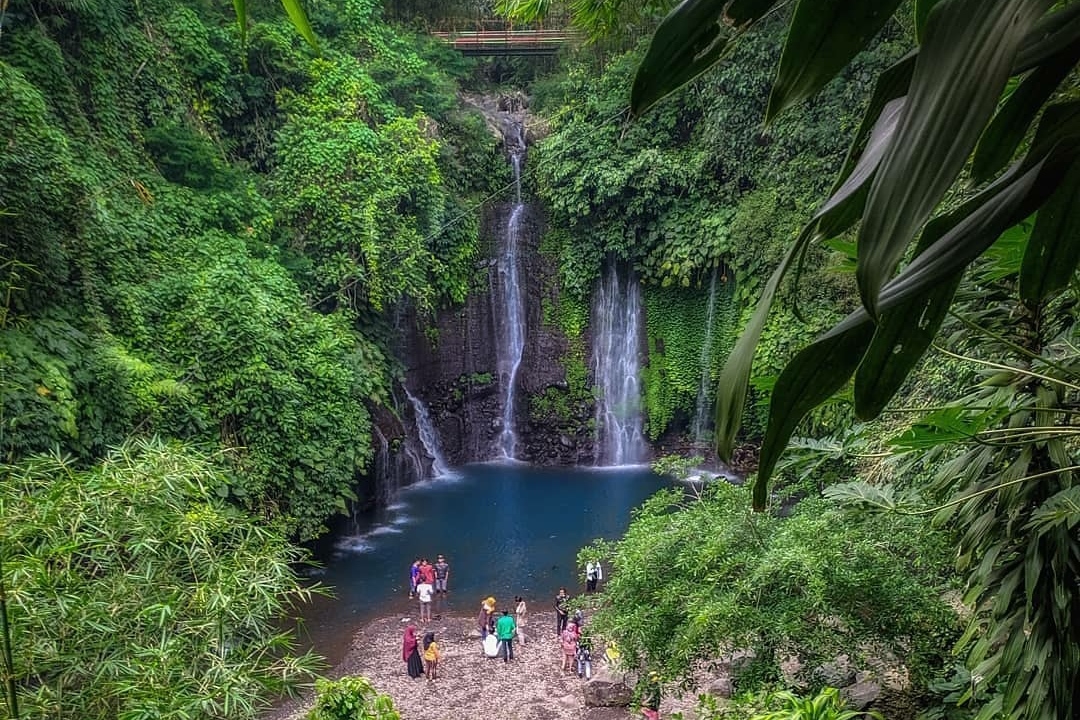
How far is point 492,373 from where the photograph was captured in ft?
42.6

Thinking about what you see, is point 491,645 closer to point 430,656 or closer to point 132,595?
point 430,656

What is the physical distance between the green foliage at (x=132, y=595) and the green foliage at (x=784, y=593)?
196 cm

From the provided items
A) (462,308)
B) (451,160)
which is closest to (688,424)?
(462,308)

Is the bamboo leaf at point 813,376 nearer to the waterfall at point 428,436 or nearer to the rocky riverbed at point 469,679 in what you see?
the rocky riverbed at point 469,679

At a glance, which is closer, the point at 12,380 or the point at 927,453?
the point at 927,453

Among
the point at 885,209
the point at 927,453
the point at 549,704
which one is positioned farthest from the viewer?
the point at 549,704

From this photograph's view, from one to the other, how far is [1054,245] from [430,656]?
22.9ft

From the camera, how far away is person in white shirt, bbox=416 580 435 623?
7.82 meters

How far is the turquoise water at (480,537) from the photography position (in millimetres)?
8266

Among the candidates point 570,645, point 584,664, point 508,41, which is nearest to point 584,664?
point 584,664

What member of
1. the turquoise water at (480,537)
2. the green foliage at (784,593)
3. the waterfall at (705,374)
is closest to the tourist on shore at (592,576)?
the turquoise water at (480,537)

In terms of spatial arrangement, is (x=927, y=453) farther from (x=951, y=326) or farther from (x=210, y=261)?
(x=210, y=261)

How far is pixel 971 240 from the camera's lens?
53 cm

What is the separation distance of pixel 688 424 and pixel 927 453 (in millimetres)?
9404
